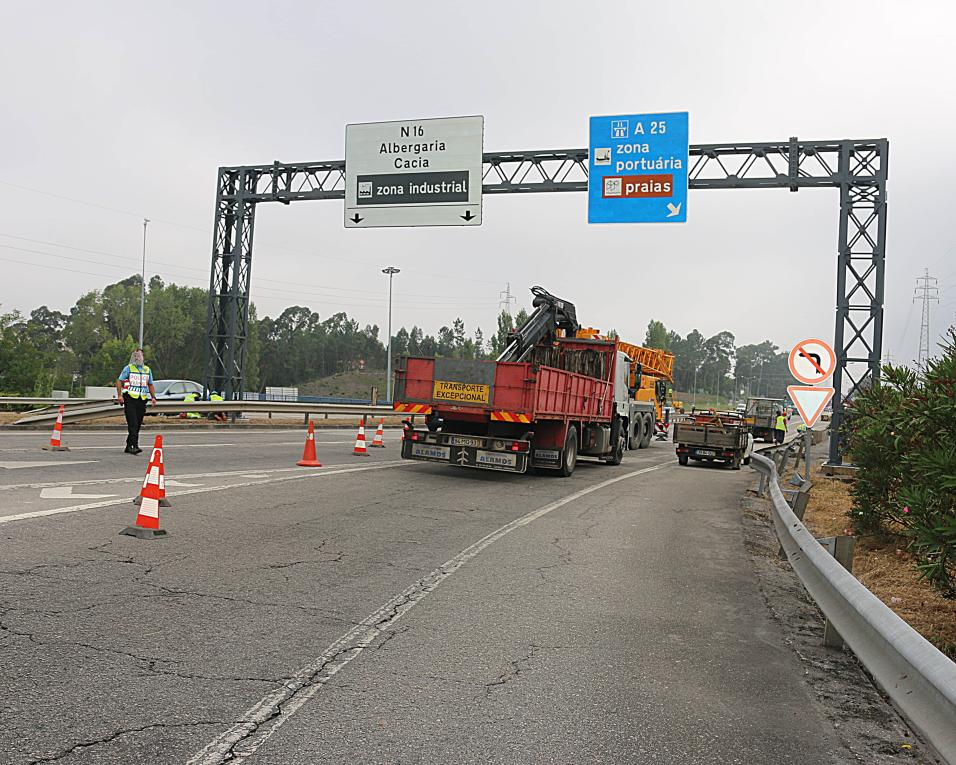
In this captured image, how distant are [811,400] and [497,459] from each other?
5520mm

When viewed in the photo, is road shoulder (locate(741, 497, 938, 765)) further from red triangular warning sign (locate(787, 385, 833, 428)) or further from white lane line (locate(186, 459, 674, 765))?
red triangular warning sign (locate(787, 385, 833, 428))

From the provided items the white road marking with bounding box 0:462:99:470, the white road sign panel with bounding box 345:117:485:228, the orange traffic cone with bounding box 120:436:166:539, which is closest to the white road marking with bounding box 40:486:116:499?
the orange traffic cone with bounding box 120:436:166:539

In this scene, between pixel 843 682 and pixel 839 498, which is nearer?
pixel 843 682

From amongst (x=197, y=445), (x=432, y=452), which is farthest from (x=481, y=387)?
(x=197, y=445)

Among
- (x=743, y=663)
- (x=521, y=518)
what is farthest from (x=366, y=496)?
(x=743, y=663)

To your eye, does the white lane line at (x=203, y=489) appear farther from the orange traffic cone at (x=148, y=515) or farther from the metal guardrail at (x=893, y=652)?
the metal guardrail at (x=893, y=652)

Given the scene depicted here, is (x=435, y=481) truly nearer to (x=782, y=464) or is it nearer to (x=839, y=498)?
(x=839, y=498)

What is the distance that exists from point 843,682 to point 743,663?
0.56 m

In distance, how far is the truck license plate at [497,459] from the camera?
15844 mm

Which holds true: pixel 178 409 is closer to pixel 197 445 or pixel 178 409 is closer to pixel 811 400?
pixel 197 445

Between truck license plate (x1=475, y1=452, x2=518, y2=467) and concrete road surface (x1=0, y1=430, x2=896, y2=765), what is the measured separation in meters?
4.91

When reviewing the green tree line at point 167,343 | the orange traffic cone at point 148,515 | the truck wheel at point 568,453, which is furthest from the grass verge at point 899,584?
the green tree line at point 167,343

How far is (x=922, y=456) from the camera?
220 inches

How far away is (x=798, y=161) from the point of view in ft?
75.2
